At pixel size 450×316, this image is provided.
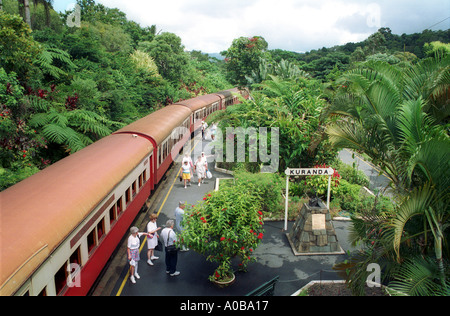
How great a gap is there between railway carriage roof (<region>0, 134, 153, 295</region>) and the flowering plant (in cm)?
209

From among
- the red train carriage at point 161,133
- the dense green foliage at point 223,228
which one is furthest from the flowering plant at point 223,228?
the red train carriage at point 161,133

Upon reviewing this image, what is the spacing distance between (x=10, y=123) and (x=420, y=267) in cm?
1320

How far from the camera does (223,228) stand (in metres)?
7.66

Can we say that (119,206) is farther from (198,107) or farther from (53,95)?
(198,107)

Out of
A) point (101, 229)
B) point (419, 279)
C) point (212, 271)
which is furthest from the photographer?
point (212, 271)

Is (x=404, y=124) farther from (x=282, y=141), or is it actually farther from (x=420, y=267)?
(x=282, y=141)

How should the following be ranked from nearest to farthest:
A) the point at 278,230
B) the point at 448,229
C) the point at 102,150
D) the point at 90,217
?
Result: the point at 448,229
the point at 90,217
the point at 102,150
the point at 278,230

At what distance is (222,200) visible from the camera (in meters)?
7.96

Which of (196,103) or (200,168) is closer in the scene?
(200,168)

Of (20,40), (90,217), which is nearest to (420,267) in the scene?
(90,217)

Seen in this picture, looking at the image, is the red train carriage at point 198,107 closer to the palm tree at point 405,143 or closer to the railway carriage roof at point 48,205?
the railway carriage roof at point 48,205

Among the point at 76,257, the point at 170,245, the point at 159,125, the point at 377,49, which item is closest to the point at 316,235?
the point at 170,245

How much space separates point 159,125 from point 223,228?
794cm

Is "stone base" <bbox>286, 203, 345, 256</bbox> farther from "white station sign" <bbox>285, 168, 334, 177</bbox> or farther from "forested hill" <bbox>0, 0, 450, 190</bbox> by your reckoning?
"forested hill" <bbox>0, 0, 450, 190</bbox>
